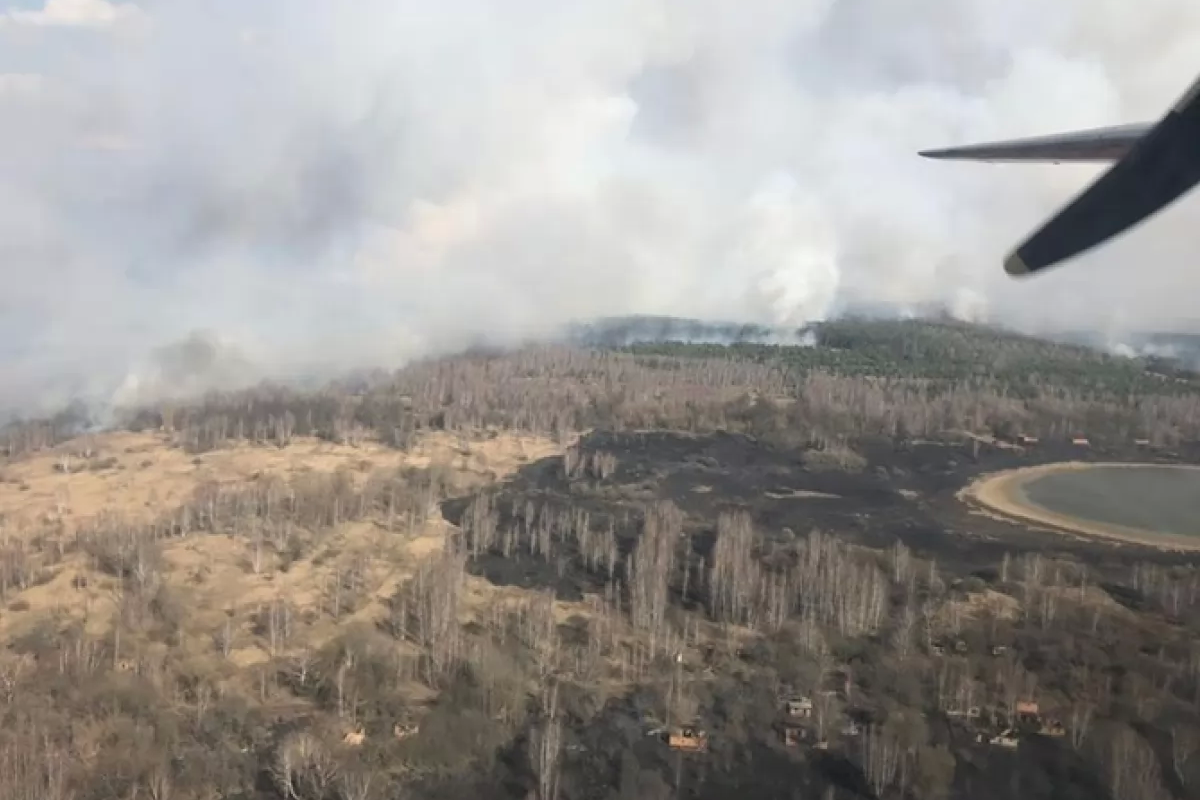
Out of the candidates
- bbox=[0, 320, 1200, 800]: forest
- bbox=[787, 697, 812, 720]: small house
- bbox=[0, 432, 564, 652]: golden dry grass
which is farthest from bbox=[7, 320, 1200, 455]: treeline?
bbox=[787, 697, 812, 720]: small house

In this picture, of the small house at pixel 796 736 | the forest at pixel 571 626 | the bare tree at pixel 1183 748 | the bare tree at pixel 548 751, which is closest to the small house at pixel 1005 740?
the forest at pixel 571 626

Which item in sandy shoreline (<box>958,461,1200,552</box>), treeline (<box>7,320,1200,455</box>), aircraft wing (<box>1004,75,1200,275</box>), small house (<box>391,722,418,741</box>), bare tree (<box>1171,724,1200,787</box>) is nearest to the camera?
aircraft wing (<box>1004,75,1200,275</box>)

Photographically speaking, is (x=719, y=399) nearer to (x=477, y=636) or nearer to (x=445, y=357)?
(x=445, y=357)

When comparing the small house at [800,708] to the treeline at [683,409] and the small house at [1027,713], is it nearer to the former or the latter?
the small house at [1027,713]

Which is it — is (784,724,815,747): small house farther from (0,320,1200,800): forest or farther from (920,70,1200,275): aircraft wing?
(920,70,1200,275): aircraft wing

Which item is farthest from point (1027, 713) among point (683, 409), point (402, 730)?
point (683, 409)

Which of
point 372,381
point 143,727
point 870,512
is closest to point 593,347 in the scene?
point 372,381

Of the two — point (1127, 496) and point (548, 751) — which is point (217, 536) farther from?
point (1127, 496)
